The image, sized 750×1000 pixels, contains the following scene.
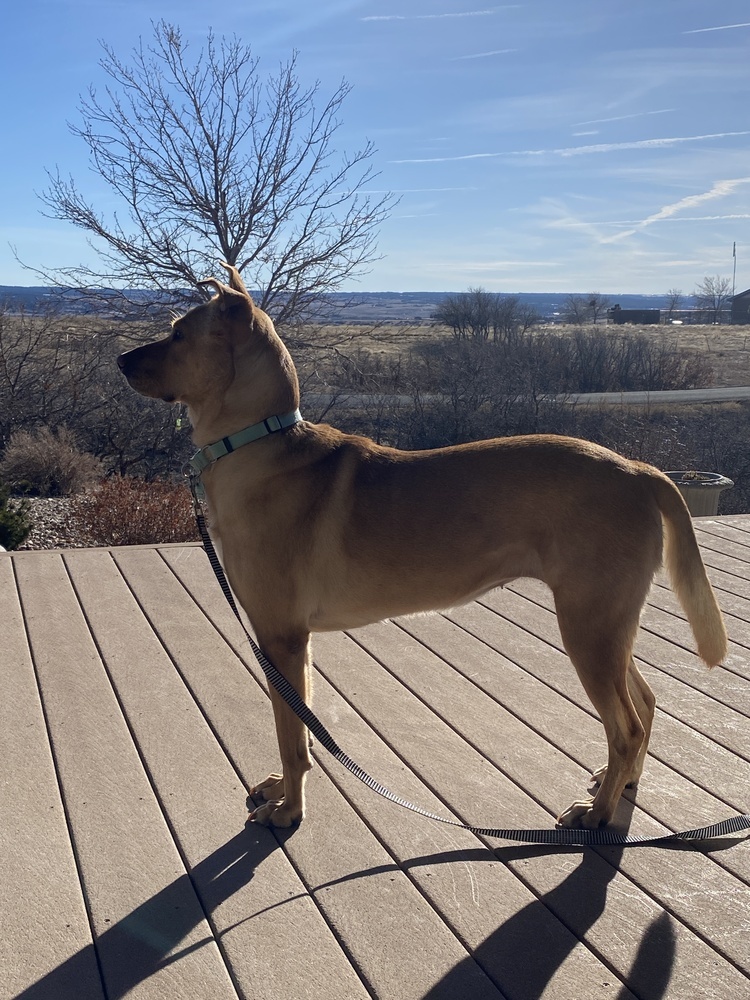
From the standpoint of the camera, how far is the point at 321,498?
297 centimetres

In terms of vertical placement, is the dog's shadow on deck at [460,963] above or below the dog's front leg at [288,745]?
below

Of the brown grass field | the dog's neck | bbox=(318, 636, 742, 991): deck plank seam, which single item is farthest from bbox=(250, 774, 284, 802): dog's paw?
the brown grass field

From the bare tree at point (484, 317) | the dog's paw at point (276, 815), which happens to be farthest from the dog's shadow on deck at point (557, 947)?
the bare tree at point (484, 317)

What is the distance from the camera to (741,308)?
70.1m

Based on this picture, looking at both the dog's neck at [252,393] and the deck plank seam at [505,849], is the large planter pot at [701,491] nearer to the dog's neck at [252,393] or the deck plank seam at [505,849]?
the deck plank seam at [505,849]

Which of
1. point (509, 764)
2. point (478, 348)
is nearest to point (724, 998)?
point (509, 764)

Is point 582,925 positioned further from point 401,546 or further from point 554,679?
point 554,679

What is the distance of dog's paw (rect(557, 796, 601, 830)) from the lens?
2762 mm

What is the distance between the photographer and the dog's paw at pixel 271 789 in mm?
2918

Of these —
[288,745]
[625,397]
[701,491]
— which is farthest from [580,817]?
[625,397]

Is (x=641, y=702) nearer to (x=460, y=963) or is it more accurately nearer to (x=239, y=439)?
(x=460, y=963)

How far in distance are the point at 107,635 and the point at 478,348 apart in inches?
679

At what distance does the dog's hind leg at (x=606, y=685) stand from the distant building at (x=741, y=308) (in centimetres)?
7301

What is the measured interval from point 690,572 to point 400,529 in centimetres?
91
